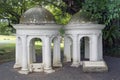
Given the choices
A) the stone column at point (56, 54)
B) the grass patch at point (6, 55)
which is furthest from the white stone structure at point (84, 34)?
the grass patch at point (6, 55)

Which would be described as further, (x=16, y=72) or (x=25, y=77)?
(x=16, y=72)

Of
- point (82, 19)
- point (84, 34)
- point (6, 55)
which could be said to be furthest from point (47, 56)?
point (6, 55)

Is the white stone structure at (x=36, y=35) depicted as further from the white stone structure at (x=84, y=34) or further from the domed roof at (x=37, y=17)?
the white stone structure at (x=84, y=34)

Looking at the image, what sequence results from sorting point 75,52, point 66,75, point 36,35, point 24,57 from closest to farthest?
point 66,75 < point 36,35 < point 24,57 < point 75,52

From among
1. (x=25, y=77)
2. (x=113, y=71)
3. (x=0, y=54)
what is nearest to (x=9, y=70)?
(x=25, y=77)

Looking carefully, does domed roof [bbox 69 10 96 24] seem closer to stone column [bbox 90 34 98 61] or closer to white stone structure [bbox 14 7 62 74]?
stone column [bbox 90 34 98 61]

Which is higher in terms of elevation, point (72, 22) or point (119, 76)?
point (72, 22)

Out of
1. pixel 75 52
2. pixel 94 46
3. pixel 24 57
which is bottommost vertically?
pixel 24 57

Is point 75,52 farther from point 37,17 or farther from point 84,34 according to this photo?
point 37,17

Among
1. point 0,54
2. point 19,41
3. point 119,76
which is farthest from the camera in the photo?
point 0,54

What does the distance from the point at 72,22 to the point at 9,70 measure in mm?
4880

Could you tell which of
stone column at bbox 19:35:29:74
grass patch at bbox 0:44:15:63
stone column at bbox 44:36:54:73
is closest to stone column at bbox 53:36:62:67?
stone column at bbox 44:36:54:73

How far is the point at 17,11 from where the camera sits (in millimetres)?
28531

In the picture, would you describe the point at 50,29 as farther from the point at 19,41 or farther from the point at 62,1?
the point at 62,1
